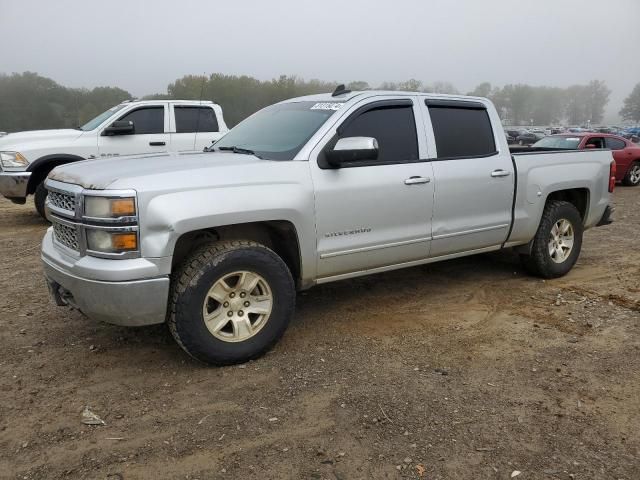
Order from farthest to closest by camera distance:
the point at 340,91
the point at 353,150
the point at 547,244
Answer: the point at 547,244 < the point at 340,91 < the point at 353,150

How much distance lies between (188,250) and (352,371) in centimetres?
132

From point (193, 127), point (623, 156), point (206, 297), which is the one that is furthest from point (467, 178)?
point (623, 156)

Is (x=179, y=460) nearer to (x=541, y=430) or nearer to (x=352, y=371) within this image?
(x=352, y=371)

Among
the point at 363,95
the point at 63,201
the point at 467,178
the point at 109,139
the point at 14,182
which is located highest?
the point at 363,95

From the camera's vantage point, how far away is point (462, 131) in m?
4.78

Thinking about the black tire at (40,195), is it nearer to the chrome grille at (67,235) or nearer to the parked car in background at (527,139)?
the chrome grille at (67,235)

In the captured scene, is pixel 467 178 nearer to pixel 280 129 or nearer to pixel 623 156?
pixel 280 129

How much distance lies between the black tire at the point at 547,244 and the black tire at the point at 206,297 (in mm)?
2922

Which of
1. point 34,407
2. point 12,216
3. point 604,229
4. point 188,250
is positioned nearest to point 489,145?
point 188,250

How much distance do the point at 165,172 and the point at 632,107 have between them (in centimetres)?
16056

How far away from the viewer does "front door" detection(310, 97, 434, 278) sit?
3881 millimetres

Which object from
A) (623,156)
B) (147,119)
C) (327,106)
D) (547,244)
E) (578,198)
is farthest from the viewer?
(623,156)

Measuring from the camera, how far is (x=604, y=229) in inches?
344

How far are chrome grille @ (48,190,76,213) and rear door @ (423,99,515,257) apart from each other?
106 inches
